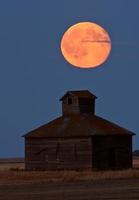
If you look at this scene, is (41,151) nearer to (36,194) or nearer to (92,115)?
(92,115)

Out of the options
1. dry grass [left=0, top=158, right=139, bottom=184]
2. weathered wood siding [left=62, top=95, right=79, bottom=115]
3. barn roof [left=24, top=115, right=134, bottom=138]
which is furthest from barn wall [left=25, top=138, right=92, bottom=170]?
weathered wood siding [left=62, top=95, right=79, bottom=115]

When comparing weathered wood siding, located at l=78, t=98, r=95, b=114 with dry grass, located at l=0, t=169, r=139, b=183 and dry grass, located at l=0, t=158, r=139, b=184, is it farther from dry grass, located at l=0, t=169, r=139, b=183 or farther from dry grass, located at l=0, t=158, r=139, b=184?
dry grass, located at l=0, t=169, r=139, b=183

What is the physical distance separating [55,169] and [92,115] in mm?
7099

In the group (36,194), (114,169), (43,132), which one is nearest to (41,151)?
(43,132)

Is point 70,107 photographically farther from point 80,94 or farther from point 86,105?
point 80,94

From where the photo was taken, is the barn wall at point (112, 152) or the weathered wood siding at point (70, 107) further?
the weathered wood siding at point (70, 107)

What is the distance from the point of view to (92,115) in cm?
7806

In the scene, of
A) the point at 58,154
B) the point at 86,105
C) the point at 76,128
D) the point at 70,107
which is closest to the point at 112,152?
the point at 76,128

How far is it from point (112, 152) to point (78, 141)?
4.21m

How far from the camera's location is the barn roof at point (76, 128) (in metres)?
73.1

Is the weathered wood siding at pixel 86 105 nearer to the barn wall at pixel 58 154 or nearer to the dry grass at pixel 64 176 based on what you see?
the barn wall at pixel 58 154

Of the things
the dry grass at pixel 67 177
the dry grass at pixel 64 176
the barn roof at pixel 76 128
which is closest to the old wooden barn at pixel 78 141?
the barn roof at pixel 76 128

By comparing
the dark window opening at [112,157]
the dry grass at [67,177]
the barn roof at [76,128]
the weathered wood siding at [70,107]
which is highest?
the weathered wood siding at [70,107]

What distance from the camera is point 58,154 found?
245 ft
